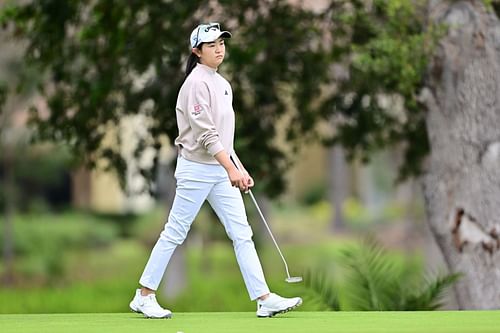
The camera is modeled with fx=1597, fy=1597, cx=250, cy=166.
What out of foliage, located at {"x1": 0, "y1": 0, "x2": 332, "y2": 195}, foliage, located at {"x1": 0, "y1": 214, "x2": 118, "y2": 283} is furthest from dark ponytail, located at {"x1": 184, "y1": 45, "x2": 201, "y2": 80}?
foliage, located at {"x1": 0, "y1": 214, "x2": 118, "y2": 283}

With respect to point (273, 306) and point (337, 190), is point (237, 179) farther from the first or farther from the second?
point (337, 190)

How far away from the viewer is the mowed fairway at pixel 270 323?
10.2 m

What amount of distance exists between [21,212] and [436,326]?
1436 inches

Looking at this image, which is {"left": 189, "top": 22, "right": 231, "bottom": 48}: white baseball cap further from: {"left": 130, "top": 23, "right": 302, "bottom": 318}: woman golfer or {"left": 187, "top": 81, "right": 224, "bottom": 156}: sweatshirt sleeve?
{"left": 187, "top": 81, "right": 224, "bottom": 156}: sweatshirt sleeve

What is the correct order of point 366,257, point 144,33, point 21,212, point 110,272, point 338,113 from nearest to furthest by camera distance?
1. point 366,257
2. point 144,33
3. point 338,113
4. point 110,272
5. point 21,212

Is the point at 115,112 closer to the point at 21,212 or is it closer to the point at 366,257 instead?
the point at 366,257

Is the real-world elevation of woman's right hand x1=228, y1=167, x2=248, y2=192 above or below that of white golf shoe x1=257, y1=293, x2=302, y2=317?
above

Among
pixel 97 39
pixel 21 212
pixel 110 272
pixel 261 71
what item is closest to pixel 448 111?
pixel 261 71

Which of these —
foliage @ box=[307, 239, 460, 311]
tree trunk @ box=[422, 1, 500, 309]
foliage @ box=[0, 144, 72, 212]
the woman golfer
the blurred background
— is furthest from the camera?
foliage @ box=[0, 144, 72, 212]

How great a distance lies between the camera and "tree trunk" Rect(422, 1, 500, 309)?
15.8 m

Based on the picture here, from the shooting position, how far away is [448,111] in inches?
632

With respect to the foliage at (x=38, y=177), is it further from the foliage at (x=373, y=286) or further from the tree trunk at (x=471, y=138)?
the foliage at (x=373, y=286)

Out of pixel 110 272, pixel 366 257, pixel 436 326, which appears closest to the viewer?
pixel 436 326

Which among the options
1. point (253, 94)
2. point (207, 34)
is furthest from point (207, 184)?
point (253, 94)
